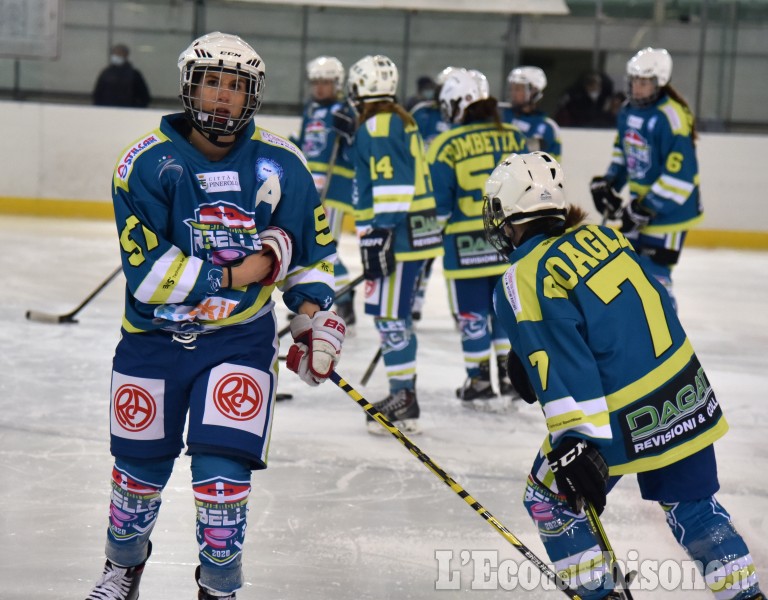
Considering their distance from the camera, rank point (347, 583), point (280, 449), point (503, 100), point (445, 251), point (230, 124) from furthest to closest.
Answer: point (503, 100) < point (445, 251) < point (280, 449) < point (347, 583) < point (230, 124)

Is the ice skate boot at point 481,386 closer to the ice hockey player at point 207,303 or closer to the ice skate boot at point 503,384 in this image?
the ice skate boot at point 503,384

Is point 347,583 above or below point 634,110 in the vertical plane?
below

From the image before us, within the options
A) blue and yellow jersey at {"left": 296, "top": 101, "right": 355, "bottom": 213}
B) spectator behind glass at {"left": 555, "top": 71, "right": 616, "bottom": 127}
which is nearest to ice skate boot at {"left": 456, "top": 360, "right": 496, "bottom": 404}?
blue and yellow jersey at {"left": 296, "top": 101, "right": 355, "bottom": 213}

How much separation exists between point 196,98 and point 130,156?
17 centimetres

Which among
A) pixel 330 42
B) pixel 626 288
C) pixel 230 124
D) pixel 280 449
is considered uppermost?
pixel 330 42

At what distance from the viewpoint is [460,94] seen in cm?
435

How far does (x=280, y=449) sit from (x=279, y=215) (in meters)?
1.65

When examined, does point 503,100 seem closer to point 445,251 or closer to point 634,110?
point 634,110

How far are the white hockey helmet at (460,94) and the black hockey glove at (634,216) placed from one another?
3.81 feet

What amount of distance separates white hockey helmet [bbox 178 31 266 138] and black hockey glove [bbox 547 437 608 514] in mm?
856

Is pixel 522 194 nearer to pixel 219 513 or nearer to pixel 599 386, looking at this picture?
pixel 599 386

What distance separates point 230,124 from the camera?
7.22ft

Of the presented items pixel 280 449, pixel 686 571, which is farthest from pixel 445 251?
pixel 686 571

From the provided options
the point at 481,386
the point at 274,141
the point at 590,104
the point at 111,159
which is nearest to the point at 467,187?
the point at 481,386
